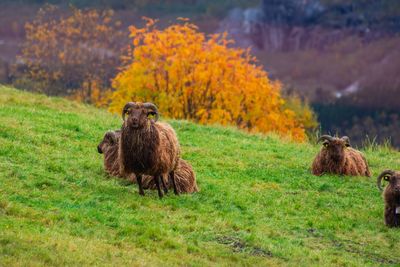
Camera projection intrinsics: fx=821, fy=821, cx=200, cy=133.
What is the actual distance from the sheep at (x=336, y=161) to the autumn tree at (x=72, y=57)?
231ft

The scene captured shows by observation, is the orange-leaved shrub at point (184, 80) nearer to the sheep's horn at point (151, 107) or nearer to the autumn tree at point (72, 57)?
the autumn tree at point (72, 57)

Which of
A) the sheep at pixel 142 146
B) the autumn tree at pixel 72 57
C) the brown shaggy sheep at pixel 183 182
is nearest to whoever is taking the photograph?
the sheep at pixel 142 146

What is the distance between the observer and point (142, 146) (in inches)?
745

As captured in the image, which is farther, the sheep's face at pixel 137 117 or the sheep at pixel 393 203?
the sheep at pixel 393 203

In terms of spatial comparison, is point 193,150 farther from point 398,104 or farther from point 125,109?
point 398,104

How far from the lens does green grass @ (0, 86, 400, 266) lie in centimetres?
1472

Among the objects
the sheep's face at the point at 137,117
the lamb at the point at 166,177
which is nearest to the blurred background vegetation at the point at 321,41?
the lamb at the point at 166,177

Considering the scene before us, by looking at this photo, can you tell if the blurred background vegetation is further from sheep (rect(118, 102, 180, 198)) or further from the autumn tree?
sheep (rect(118, 102, 180, 198))

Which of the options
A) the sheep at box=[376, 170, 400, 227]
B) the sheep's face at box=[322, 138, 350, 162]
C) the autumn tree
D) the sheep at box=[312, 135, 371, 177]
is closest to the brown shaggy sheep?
the sheep at box=[376, 170, 400, 227]

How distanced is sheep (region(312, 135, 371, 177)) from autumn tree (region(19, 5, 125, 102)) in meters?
70.3

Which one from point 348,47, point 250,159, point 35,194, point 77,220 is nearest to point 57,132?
point 250,159

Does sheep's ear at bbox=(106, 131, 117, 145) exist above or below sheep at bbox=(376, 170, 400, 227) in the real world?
above

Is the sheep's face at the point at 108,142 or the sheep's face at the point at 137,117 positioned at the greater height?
the sheep's face at the point at 137,117

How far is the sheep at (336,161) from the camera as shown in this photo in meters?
25.0
